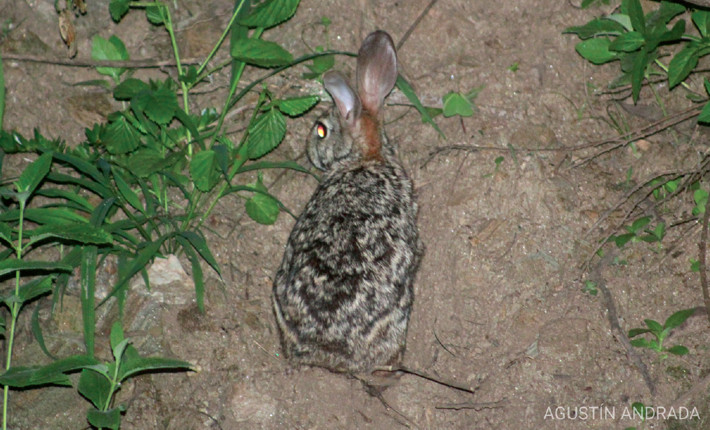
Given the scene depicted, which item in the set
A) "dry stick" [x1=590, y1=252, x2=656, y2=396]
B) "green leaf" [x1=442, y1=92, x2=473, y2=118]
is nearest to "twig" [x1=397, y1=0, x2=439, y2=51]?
"green leaf" [x1=442, y1=92, x2=473, y2=118]

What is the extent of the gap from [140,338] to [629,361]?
3426 mm

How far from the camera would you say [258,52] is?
4.93 metres

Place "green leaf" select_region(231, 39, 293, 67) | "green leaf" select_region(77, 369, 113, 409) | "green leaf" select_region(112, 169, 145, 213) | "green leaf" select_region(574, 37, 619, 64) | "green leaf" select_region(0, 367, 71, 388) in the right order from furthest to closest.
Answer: "green leaf" select_region(574, 37, 619, 64) < "green leaf" select_region(231, 39, 293, 67) < "green leaf" select_region(112, 169, 145, 213) < "green leaf" select_region(77, 369, 113, 409) < "green leaf" select_region(0, 367, 71, 388)

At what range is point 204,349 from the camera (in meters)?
4.84

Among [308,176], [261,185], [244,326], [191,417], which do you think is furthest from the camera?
[308,176]

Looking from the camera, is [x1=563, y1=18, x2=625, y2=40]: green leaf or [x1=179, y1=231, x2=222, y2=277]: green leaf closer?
[x1=179, y1=231, x2=222, y2=277]: green leaf

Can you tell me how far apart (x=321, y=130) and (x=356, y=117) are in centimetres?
31

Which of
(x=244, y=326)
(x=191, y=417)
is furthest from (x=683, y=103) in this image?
(x=191, y=417)

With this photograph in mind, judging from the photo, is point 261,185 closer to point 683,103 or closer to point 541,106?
point 541,106

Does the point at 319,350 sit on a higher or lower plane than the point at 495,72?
lower

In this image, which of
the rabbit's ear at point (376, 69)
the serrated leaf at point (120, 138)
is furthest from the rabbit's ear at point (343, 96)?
the serrated leaf at point (120, 138)

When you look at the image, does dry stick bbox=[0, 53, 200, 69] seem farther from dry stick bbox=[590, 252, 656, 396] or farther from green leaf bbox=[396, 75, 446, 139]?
dry stick bbox=[590, 252, 656, 396]

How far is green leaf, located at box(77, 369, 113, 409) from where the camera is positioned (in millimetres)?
3870

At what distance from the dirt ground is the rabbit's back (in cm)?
33
